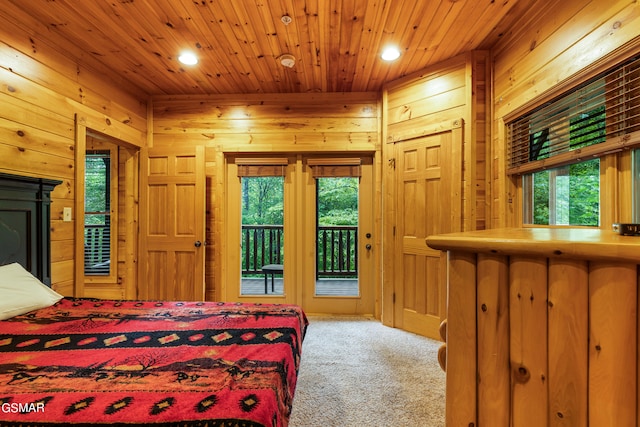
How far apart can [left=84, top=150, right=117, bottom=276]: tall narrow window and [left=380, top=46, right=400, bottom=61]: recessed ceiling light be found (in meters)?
3.98

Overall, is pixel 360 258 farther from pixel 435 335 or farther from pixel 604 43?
pixel 604 43

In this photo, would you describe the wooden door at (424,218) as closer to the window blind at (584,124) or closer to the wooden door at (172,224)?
the window blind at (584,124)

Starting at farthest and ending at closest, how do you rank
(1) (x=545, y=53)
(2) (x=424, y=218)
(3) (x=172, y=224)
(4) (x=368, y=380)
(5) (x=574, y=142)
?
(3) (x=172, y=224) < (2) (x=424, y=218) < (4) (x=368, y=380) < (1) (x=545, y=53) < (5) (x=574, y=142)

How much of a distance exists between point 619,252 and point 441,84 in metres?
2.63

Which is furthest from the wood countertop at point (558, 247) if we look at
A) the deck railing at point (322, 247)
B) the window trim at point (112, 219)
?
the window trim at point (112, 219)

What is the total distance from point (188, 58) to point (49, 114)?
1232 millimetres

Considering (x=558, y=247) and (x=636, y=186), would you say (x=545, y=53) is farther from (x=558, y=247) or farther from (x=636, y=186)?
(x=558, y=247)

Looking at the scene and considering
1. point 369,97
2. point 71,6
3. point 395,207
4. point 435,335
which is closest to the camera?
point 71,6

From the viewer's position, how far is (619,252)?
0.66 metres

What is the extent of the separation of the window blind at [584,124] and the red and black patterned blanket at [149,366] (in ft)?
6.38

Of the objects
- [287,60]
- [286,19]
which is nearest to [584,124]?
[286,19]

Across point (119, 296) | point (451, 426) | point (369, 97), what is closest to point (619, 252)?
point (451, 426)

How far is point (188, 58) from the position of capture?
107 inches

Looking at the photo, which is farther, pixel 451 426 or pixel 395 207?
pixel 395 207
